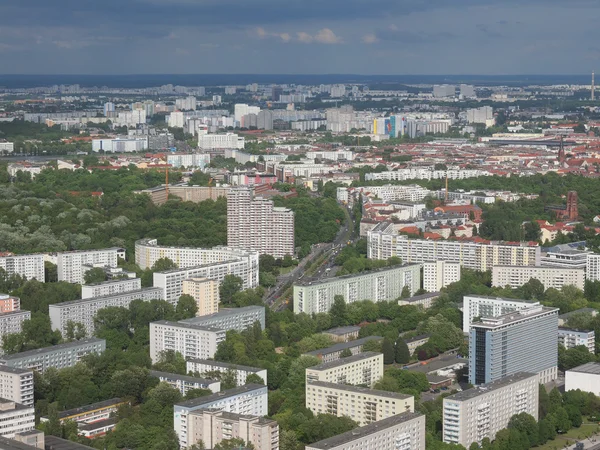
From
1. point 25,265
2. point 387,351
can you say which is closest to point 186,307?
point 387,351

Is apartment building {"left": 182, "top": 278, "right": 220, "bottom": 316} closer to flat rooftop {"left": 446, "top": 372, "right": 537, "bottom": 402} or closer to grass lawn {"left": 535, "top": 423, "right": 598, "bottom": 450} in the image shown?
flat rooftop {"left": 446, "top": 372, "right": 537, "bottom": 402}

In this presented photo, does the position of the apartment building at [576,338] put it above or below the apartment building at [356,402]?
below

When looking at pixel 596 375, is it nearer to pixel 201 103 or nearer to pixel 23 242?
pixel 23 242

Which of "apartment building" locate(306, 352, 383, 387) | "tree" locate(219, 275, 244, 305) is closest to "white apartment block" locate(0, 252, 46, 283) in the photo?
"tree" locate(219, 275, 244, 305)

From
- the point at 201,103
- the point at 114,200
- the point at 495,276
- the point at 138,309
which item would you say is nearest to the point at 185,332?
the point at 138,309

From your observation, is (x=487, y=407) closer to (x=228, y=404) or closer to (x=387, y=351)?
(x=228, y=404)

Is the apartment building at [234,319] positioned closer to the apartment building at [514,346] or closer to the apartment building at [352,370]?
the apartment building at [352,370]

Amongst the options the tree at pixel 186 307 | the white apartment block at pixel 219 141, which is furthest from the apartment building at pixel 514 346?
the white apartment block at pixel 219 141
